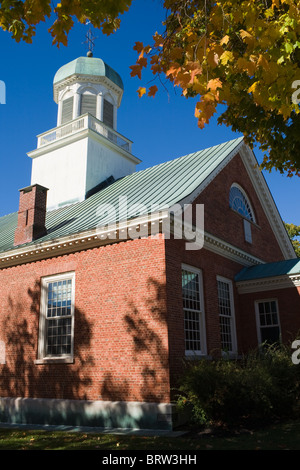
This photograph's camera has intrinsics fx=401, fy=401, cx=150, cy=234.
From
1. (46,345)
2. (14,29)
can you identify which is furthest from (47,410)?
(14,29)

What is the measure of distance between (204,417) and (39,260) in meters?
7.62

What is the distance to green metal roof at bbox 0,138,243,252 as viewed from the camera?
13.3 metres

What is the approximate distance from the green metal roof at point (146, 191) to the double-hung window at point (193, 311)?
252 cm

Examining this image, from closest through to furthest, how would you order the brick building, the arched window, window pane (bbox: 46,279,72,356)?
the brick building < window pane (bbox: 46,279,72,356) < the arched window

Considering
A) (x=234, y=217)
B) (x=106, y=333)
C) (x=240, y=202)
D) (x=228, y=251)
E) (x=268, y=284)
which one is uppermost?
(x=240, y=202)

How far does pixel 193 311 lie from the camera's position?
487 inches

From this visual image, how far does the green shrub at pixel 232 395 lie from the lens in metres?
9.72

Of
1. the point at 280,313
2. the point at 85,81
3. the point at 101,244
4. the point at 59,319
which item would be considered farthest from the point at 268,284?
the point at 85,81

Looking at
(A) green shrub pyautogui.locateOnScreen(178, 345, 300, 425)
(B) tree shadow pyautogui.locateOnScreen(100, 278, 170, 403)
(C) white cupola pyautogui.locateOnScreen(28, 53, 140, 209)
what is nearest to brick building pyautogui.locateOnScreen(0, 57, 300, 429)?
(B) tree shadow pyautogui.locateOnScreen(100, 278, 170, 403)

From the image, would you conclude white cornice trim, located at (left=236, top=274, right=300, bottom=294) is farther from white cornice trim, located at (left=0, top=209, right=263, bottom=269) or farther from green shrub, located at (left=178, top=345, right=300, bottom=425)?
green shrub, located at (left=178, top=345, right=300, bottom=425)

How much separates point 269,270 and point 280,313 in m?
1.62

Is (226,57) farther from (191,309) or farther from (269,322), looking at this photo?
(269,322)

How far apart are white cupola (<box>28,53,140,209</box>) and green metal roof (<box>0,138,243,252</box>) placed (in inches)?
69.5

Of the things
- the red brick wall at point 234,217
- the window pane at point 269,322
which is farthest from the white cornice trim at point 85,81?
the window pane at point 269,322
